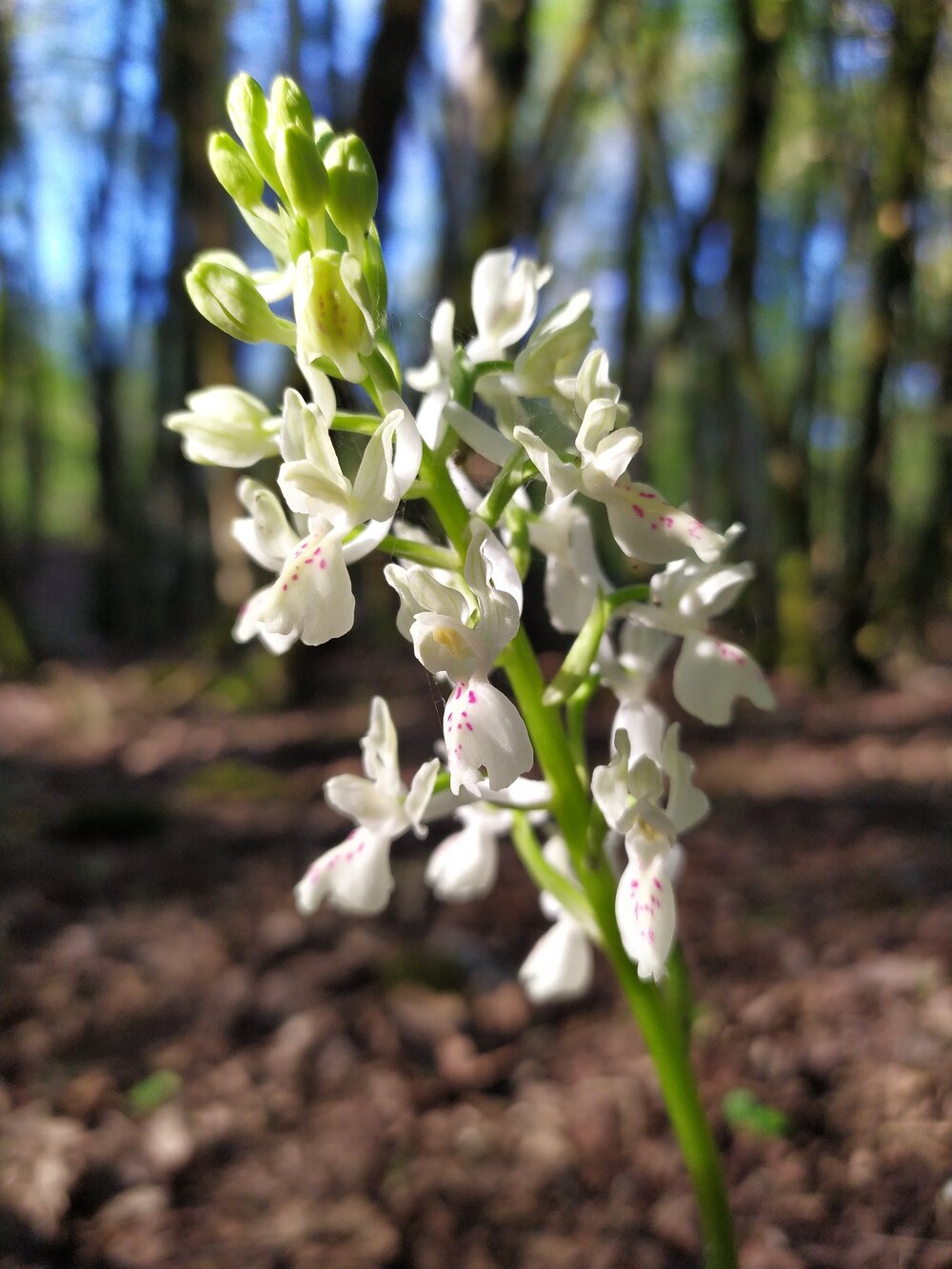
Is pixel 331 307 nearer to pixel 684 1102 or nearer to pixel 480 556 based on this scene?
pixel 480 556

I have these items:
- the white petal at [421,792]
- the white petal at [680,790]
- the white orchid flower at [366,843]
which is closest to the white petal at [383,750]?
the white orchid flower at [366,843]

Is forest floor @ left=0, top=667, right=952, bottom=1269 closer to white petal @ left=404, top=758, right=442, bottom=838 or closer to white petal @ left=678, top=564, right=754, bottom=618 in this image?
white petal @ left=404, top=758, right=442, bottom=838

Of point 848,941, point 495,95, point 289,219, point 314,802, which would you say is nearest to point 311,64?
point 495,95

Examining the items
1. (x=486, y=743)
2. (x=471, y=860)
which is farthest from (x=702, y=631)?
(x=471, y=860)

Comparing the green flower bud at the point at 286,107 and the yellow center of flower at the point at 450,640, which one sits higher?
the green flower bud at the point at 286,107

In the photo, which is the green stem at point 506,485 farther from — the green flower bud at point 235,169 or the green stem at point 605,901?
the green flower bud at point 235,169

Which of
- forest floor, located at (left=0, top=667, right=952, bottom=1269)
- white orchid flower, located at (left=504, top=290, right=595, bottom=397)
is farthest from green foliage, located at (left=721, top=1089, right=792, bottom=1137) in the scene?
white orchid flower, located at (left=504, top=290, right=595, bottom=397)
